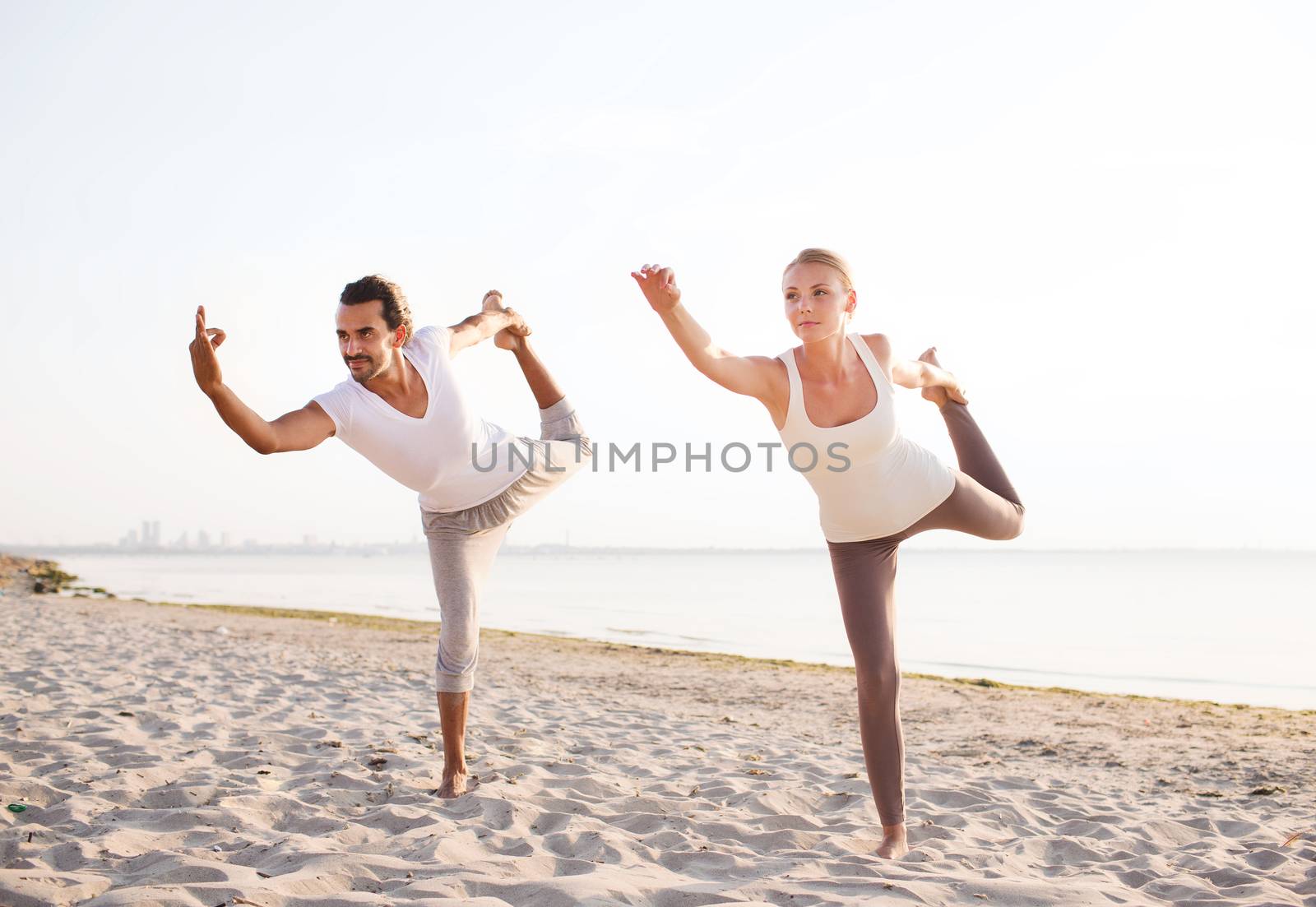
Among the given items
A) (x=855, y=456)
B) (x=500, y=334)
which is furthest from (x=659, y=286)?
(x=500, y=334)

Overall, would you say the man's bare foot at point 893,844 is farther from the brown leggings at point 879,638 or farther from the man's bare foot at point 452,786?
the man's bare foot at point 452,786

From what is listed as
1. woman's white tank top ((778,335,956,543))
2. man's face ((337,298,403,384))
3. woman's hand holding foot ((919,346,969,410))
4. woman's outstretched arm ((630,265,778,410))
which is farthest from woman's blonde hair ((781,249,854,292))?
man's face ((337,298,403,384))

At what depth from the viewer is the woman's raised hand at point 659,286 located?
3250 mm

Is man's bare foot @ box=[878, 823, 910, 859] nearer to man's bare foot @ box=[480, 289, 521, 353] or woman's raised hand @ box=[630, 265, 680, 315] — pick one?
woman's raised hand @ box=[630, 265, 680, 315]

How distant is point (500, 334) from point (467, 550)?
3.50 ft

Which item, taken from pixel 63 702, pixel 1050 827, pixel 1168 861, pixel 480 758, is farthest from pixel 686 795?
pixel 63 702

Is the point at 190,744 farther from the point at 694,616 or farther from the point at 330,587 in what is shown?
the point at 330,587

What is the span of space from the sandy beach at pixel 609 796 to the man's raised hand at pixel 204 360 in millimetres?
1544

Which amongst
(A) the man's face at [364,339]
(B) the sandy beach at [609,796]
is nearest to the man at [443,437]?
(A) the man's face at [364,339]

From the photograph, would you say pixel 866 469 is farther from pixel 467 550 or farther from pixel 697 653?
pixel 697 653

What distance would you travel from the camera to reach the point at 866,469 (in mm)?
3396

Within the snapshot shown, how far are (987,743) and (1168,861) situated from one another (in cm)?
276

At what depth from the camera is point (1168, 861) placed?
3.59 m

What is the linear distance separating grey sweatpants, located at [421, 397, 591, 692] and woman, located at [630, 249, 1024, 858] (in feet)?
4.20
